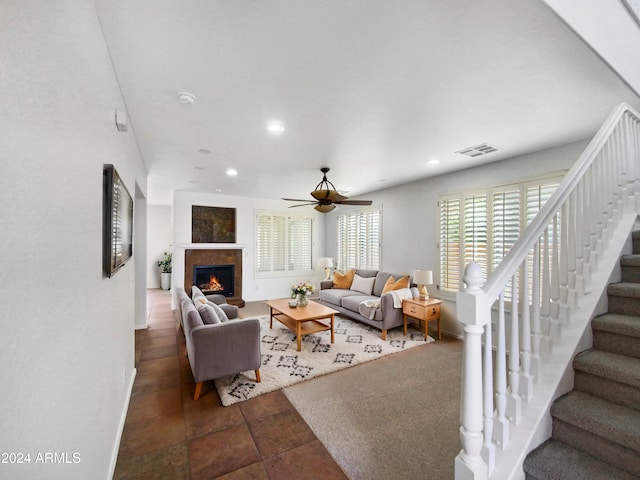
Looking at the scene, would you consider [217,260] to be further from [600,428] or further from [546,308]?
[600,428]

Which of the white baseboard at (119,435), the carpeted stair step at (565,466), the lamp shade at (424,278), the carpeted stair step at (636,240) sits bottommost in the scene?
the white baseboard at (119,435)

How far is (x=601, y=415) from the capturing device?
1.33 metres

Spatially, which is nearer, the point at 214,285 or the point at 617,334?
the point at 617,334

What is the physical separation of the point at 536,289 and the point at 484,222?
289cm

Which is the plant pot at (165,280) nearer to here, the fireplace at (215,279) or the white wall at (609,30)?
the fireplace at (215,279)

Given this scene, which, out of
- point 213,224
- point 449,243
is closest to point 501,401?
point 449,243

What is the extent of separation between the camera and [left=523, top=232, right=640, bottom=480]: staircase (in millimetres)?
1225

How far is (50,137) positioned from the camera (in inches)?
35.3

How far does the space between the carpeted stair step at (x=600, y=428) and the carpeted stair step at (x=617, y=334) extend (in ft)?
1.16

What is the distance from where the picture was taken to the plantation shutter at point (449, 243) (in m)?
4.46

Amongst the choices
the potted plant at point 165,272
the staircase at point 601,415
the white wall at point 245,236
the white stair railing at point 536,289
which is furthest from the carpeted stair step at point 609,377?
the potted plant at point 165,272

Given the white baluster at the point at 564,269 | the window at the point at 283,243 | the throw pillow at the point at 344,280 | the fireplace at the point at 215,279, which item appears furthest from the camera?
the window at the point at 283,243

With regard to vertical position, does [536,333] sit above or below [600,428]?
above

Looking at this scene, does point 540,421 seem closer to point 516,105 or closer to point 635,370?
point 635,370
